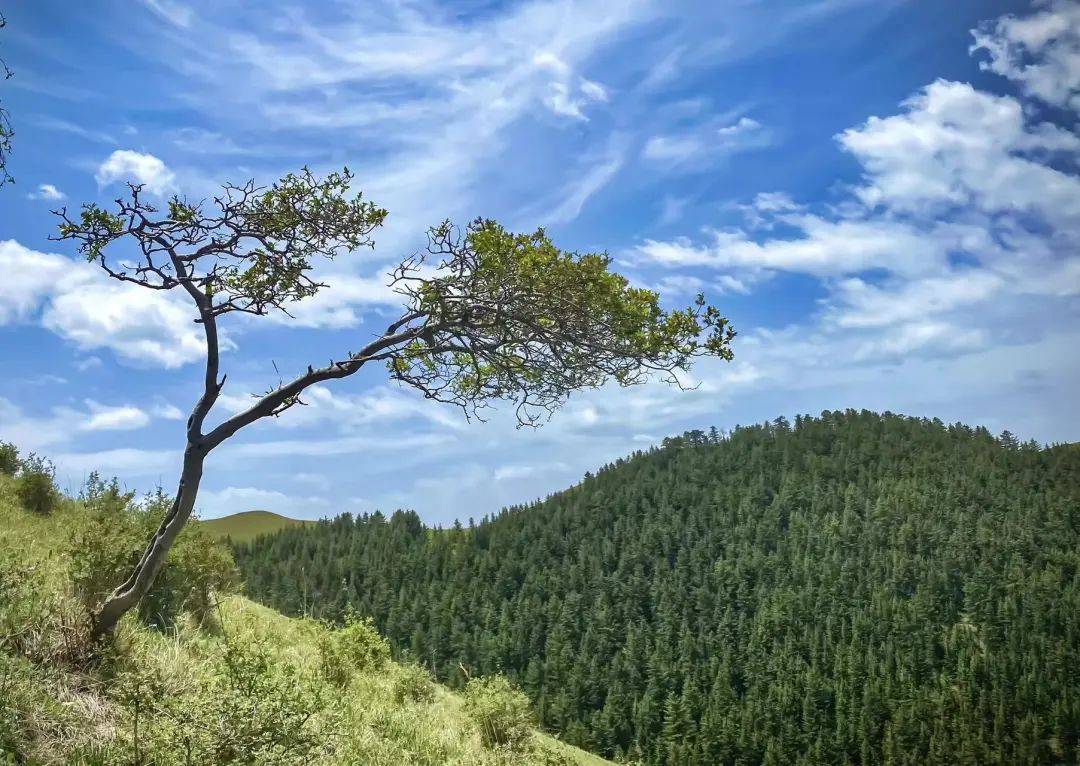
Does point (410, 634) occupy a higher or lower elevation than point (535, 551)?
lower

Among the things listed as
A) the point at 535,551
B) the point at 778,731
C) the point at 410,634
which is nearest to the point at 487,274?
the point at 778,731

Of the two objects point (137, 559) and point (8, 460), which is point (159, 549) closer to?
point (137, 559)

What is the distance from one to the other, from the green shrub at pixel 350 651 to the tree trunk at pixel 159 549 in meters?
3.60

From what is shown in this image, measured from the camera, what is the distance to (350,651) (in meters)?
14.0

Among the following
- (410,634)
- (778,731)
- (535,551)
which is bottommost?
(778,731)

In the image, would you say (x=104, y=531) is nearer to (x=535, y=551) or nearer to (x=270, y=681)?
(x=270, y=681)

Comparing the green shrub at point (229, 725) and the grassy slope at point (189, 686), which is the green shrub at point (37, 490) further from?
the green shrub at point (229, 725)

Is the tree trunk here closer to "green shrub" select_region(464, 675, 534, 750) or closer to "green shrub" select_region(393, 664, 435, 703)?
"green shrub" select_region(393, 664, 435, 703)

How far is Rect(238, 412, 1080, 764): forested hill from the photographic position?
122 m

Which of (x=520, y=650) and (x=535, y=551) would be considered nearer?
(x=520, y=650)

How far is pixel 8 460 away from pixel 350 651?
12718mm

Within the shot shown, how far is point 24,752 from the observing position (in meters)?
6.72

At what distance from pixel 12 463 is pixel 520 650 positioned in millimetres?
142402

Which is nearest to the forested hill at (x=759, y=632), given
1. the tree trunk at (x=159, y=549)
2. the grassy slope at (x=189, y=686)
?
the grassy slope at (x=189, y=686)
